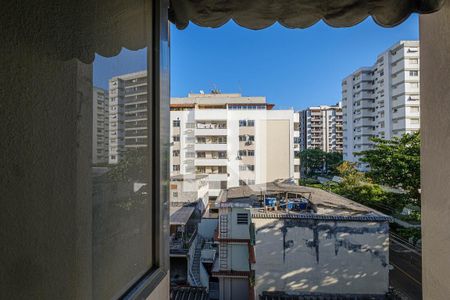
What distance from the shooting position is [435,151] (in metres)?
0.80

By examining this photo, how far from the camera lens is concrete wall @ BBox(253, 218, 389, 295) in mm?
2971

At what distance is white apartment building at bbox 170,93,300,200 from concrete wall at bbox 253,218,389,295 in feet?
14.4

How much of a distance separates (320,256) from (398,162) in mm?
1591

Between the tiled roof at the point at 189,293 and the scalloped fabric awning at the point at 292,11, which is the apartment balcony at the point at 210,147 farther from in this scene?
the scalloped fabric awning at the point at 292,11

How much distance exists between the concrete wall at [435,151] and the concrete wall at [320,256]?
234cm

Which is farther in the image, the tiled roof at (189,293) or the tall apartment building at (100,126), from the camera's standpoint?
the tiled roof at (189,293)

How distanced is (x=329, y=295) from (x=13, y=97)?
347 centimetres

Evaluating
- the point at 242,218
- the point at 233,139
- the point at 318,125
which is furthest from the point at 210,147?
the point at 318,125

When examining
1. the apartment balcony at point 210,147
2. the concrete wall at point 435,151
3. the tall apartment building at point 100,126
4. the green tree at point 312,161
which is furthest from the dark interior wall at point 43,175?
the green tree at point 312,161

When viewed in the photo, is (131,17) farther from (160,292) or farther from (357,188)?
(357,188)

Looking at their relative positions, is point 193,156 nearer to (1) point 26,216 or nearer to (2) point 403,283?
(2) point 403,283

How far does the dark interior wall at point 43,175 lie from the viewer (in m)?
0.31

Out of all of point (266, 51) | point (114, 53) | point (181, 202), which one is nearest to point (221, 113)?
point (181, 202)

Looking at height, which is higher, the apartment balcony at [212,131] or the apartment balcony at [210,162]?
the apartment balcony at [212,131]
